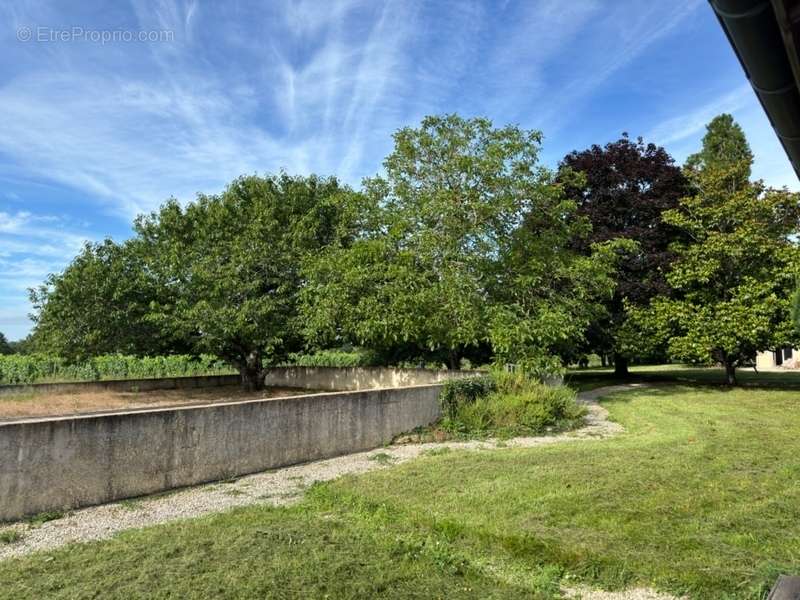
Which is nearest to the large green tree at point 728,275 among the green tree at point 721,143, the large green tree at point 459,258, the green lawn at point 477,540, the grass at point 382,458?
the large green tree at point 459,258

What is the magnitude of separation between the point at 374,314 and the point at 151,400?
23.7 ft

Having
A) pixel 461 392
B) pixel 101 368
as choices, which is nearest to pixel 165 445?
pixel 461 392

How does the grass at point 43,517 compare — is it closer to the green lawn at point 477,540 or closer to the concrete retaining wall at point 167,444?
the concrete retaining wall at point 167,444

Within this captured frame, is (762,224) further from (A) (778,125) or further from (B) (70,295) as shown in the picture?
(B) (70,295)

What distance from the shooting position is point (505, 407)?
10.0m

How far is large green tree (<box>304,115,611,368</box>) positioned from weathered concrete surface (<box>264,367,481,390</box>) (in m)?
1.26

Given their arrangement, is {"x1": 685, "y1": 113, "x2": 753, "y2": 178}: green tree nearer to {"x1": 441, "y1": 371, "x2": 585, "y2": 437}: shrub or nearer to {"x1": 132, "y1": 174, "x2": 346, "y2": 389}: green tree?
{"x1": 132, "y1": 174, "x2": 346, "y2": 389}: green tree

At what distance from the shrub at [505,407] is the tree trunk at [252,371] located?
9435 millimetres

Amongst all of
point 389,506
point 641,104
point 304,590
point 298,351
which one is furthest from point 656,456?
point 298,351

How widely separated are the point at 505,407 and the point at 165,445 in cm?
611

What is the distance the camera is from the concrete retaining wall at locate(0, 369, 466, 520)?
5.08 meters

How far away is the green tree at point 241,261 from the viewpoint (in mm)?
15875

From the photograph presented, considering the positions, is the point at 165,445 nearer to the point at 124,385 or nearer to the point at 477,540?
the point at 477,540

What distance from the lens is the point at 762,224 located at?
17281 mm
